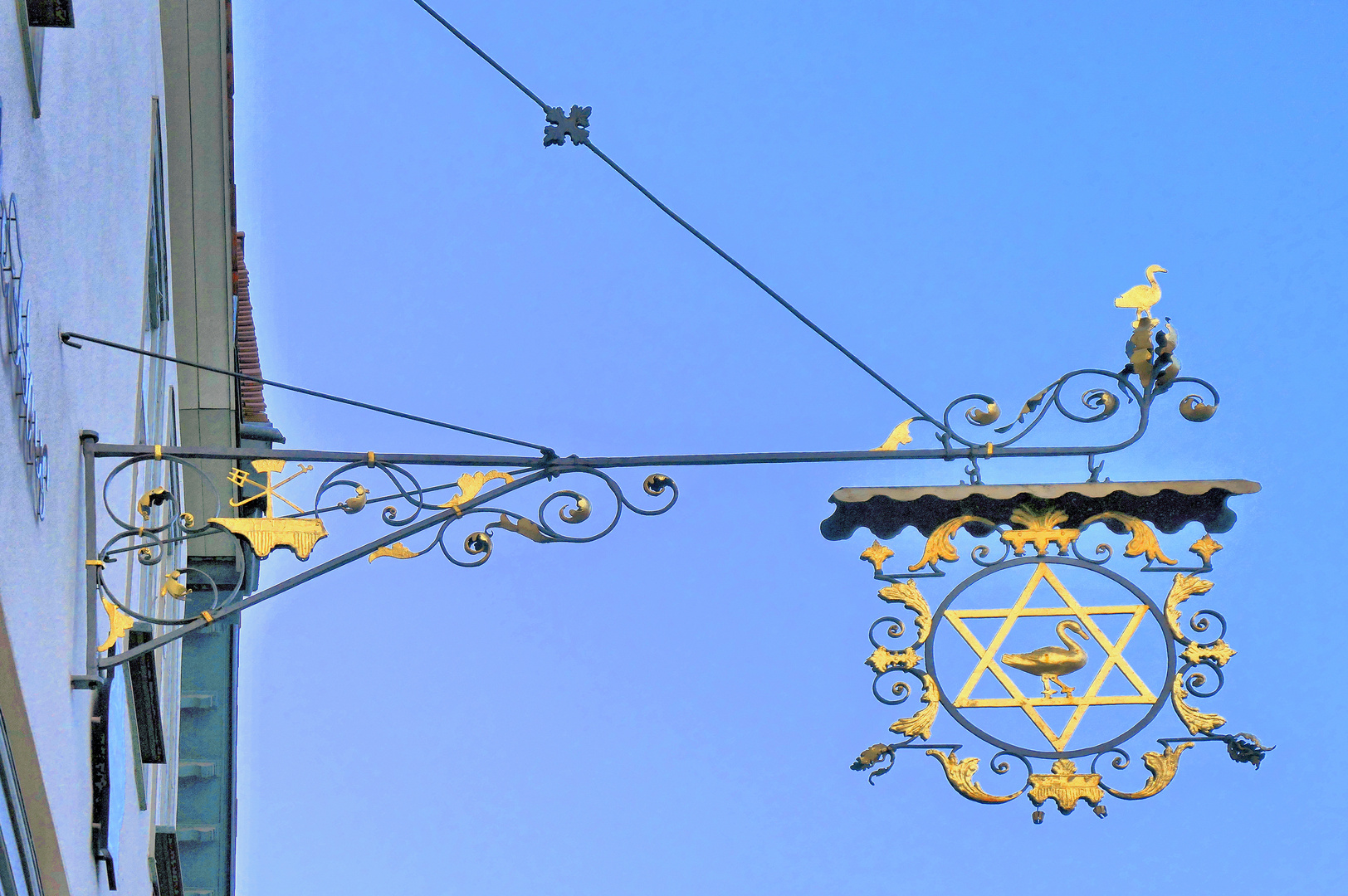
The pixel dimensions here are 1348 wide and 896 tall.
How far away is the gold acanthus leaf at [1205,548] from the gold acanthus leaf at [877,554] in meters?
1.05

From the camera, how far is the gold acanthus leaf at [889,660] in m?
6.32

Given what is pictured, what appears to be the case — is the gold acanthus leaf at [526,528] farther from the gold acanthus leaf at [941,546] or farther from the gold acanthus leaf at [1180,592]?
the gold acanthus leaf at [1180,592]

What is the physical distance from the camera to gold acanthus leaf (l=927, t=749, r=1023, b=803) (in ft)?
20.6

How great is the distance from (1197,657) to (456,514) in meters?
2.55

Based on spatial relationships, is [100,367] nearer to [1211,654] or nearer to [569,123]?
[569,123]

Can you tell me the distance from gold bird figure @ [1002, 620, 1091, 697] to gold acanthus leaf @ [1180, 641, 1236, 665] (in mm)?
353

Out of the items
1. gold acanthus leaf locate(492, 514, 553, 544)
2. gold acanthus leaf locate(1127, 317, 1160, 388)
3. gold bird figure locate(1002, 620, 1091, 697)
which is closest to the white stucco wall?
gold acanthus leaf locate(492, 514, 553, 544)

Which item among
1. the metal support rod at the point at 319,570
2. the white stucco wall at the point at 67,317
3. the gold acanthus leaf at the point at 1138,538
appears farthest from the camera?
the gold acanthus leaf at the point at 1138,538

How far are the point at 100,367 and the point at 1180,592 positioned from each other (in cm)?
389

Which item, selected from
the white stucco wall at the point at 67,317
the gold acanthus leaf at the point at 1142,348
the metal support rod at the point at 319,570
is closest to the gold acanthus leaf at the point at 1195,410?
the gold acanthus leaf at the point at 1142,348

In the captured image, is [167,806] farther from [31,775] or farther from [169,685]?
[31,775]

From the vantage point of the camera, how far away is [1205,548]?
258 inches

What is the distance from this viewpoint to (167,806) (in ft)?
39.0

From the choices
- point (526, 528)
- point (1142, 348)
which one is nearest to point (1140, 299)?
point (1142, 348)
